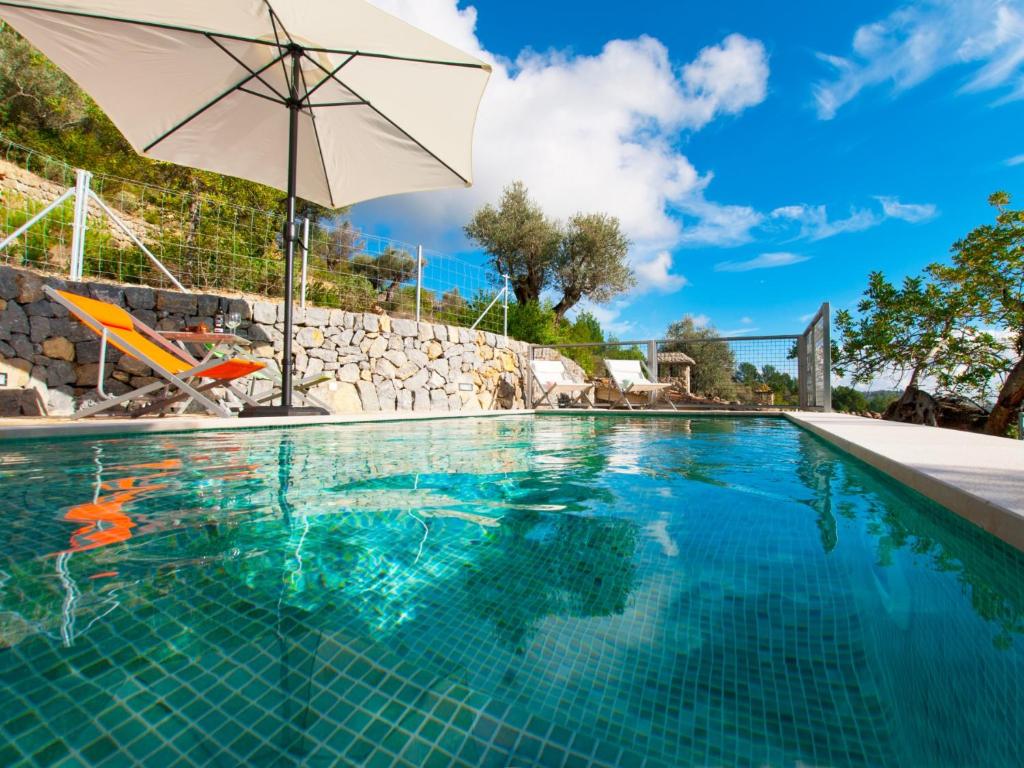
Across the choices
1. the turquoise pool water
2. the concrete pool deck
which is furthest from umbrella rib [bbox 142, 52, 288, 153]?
the turquoise pool water

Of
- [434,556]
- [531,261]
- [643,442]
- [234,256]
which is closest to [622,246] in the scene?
[531,261]

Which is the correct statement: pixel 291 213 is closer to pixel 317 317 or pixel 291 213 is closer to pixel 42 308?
pixel 317 317

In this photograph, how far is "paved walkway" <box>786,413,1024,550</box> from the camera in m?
1.29

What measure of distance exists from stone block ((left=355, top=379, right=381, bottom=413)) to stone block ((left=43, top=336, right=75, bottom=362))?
314cm

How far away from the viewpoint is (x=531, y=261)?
627 inches

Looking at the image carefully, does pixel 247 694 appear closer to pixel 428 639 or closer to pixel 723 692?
pixel 428 639

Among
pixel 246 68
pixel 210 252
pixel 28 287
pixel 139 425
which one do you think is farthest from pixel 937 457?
pixel 210 252

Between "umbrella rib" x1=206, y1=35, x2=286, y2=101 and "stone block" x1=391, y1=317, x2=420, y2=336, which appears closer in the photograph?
"umbrella rib" x1=206, y1=35, x2=286, y2=101

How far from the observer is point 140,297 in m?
5.59

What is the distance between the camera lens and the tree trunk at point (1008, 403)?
846cm

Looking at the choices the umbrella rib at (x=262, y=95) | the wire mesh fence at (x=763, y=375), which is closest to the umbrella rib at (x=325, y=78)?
the umbrella rib at (x=262, y=95)

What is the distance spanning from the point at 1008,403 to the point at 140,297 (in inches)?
524

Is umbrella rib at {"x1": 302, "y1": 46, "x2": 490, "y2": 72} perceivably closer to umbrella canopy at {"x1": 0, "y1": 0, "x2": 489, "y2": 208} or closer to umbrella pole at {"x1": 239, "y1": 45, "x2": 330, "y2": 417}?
umbrella canopy at {"x1": 0, "y1": 0, "x2": 489, "y2": 208}

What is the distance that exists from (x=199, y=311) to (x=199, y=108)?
2320mm
